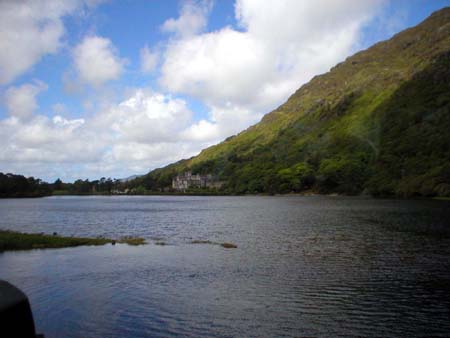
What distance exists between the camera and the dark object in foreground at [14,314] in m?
12.5

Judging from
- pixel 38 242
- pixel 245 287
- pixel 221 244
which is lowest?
pixel 245 287

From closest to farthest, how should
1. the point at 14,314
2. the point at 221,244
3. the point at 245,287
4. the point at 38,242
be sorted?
the point at 14,314 → the point at 245,287 → the point at 38,242 → the point at 221,244

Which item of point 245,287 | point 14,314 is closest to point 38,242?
point 245,287

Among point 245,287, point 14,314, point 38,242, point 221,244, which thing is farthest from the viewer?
point 221,244

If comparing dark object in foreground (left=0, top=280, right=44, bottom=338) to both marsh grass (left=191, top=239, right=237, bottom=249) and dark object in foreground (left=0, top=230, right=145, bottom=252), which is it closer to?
marsh grass (left=191, top=239, right=237, bottom=249)

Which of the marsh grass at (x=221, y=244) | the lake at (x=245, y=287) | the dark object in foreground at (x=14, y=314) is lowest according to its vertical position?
the lake at (x=245, y=287)

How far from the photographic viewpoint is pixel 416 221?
88.8 metres

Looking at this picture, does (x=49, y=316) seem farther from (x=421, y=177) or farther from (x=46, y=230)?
(x=421, y=177)

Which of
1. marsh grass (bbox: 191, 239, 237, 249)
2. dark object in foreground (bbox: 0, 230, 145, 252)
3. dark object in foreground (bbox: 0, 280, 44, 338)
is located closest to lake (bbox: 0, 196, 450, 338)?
marsh grass (bbox: 191, 239, 237, 249)

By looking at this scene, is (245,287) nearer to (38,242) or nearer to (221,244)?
(221,244)

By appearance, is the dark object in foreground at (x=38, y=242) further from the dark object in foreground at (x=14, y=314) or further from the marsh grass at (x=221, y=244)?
the dark object in foreground at (x=14, y=314)

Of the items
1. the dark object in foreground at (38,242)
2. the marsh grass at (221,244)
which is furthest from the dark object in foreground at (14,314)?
the dark object in foreground at (38,242)

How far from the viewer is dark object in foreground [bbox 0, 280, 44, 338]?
12.5m

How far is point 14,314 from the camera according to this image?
42.1 ft
